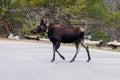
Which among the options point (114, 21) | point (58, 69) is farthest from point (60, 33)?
point (114, 21)

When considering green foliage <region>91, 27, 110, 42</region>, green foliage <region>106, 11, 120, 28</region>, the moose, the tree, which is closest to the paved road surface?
the moose

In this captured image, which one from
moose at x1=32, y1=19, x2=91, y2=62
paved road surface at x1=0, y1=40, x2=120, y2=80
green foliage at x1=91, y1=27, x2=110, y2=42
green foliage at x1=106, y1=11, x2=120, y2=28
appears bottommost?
green foliage at x1=91, y1=27, x2=110, y2=42

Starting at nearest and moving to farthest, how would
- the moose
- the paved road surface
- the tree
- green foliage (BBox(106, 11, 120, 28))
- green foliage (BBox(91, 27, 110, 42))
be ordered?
the paved road surface → the moose → the tree → green foliage (BBox(106, 11, 120, 28)) → green foliage (BBox(91, 27, 110, 42))

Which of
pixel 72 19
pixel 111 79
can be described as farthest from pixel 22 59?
pixel 72 19

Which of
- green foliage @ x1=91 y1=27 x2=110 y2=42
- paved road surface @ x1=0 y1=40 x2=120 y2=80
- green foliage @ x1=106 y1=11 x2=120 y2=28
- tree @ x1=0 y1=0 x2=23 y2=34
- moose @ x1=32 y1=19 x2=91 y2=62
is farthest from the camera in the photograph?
green foliage @ x1=91 y1=27 x2=110 y2=42

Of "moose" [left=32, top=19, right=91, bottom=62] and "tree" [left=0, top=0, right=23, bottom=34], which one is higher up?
"moose" [left=32, top=19, right=91, bottom=62]

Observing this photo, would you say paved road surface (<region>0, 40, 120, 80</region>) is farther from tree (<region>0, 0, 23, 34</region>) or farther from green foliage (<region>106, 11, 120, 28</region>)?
green foliage (<region>106, 11, 120, 28</region>)

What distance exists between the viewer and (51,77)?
1166 centimetres

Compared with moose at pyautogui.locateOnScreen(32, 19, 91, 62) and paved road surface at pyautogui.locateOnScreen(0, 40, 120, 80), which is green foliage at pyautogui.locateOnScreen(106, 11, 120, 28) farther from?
moose at pyautogui.locateOnScreen(32, 19, 91, 62)

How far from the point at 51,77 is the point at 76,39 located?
180 inches

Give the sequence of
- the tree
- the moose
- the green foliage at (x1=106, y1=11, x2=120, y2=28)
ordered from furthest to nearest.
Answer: the green foliage at (x1=106, y1=11, x2=120, y2=28) → the tree → the moose

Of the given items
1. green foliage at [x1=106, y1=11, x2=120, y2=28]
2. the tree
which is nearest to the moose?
the tree

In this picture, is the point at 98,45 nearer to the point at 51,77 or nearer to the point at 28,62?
the point at 28,62

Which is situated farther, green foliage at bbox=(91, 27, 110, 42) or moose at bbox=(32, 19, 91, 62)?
green foliage at bbox=(91, 27, 110, 42)
